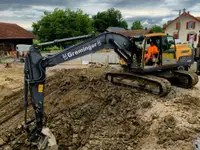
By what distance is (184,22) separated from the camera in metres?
38.8

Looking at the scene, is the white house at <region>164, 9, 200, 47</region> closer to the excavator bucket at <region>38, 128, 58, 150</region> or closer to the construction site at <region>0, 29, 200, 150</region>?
the construction site at <region>0, 29, 200, 150</region>

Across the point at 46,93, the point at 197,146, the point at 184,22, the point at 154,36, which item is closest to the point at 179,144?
the point at 197,146

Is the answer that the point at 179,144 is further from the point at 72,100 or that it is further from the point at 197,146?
the point at 72,100

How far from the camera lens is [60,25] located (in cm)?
3750

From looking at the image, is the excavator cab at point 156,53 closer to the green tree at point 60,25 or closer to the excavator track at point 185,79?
the excavator track at point 185,79

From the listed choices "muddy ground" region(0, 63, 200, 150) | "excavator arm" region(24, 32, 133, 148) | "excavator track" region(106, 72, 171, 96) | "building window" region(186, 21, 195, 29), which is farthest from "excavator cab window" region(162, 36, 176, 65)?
"building window" region(186, 21, 195, 29)

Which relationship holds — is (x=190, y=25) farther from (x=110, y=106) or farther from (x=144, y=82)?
(x=110, y=106)

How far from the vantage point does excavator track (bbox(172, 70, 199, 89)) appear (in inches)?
374

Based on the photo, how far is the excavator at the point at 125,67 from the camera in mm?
5781

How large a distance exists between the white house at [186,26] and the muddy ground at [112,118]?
101 feet

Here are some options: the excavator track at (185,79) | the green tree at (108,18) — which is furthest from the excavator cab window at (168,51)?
the green tree at (108,18)

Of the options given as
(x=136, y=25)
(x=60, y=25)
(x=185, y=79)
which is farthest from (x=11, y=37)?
(x=136, y=25)

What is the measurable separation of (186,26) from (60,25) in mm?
20511

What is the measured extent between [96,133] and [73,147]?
80cm
